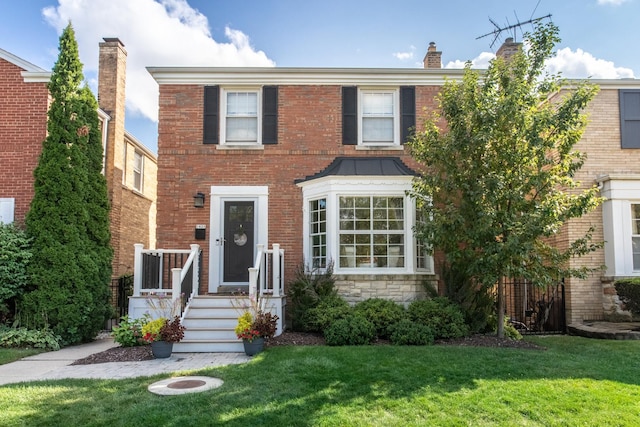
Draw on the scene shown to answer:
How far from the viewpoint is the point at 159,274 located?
9.75 metres

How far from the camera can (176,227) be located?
1056 cm

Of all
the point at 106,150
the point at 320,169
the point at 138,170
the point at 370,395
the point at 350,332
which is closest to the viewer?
the point at 370,395

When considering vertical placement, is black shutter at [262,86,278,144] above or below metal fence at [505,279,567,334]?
above

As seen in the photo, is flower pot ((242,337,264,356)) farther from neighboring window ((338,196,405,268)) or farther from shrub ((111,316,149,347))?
neighboring window ((338,196,405,268))

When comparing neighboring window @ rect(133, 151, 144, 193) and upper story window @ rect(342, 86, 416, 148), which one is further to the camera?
neighboring window @ rect(133, 151, 144, 193)

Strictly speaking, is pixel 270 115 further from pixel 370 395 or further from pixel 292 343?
pixel 370 395

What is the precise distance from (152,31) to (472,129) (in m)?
8.69

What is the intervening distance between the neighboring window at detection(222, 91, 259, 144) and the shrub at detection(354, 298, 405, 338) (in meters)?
4.78

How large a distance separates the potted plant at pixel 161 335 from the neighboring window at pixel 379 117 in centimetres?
612

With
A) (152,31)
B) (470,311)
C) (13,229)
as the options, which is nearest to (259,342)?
(470,311)

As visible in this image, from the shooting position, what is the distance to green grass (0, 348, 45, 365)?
283 inches

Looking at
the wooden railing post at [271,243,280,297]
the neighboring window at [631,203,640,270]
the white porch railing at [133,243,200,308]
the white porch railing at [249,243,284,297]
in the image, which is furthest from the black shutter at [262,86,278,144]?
the neighboring window at [631,203,640,270]

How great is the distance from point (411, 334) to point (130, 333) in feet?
16.2

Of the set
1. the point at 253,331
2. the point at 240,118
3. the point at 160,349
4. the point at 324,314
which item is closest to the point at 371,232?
the point at 324,314
